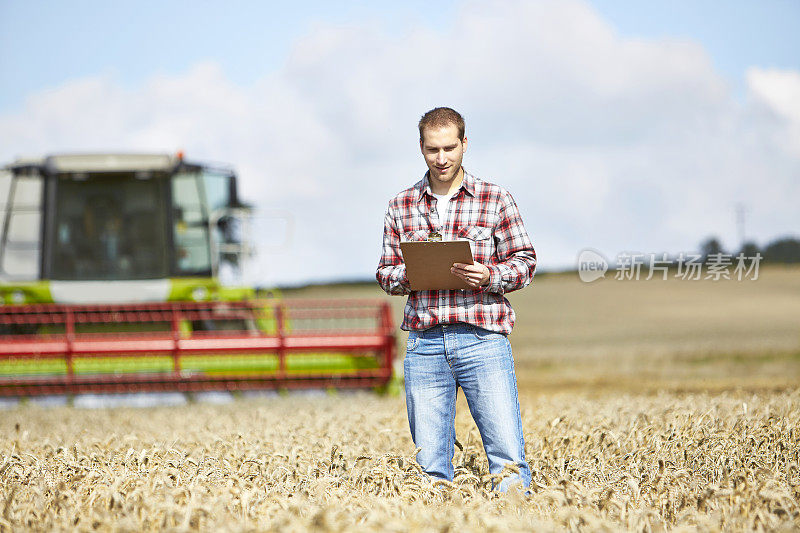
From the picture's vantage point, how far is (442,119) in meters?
3.77

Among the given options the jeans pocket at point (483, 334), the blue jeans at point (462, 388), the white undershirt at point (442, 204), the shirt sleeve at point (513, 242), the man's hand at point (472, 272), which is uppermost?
the white undershirt at point (442, 204)

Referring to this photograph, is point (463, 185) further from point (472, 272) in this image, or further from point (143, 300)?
point (143, 300)

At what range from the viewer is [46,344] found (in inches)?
402

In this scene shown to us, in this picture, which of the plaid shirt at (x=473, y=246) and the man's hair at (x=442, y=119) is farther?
the plaid shirt at (x=473, y=246)

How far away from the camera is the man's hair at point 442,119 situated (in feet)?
12.3

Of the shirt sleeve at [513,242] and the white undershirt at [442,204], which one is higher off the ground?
the white undershirt at [442,204]

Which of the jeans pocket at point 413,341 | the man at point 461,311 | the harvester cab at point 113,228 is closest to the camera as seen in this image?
the man at point 461,311

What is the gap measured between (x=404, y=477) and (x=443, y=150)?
Result: 4.46ft

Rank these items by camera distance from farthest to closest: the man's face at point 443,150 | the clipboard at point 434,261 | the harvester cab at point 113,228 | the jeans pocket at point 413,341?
the harvester cab at point 113,228 < the jeans pocket at point 413,341 < the man's face at point 443,150 < the clipboard at point 434,261

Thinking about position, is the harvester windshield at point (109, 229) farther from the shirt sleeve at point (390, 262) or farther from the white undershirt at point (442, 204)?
the white undershirt at point (442, 204)

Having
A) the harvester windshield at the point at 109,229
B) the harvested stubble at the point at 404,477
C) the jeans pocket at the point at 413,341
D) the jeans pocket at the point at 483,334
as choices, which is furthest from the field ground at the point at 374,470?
the harvester windshield at the point at 109,229

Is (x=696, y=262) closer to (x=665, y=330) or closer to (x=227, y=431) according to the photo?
(x=227, y=431)

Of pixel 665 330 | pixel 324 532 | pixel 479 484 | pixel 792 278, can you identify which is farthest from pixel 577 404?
pixel 792 278

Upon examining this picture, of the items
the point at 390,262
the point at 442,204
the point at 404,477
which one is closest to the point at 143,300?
the point at 390,262
